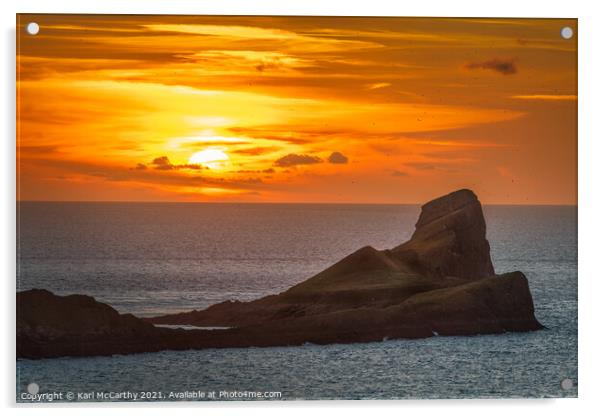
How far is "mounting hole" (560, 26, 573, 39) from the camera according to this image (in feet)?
66.8

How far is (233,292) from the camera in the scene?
21969 millimetres

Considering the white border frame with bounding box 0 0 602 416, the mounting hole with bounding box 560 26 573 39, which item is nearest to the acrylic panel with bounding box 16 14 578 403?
the mounting hole with bounding box 560 26 573 39

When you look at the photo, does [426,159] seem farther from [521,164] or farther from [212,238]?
[212,238]

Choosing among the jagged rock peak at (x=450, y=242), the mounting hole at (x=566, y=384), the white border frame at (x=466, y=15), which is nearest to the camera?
the white border frame at (x=466, y=15)

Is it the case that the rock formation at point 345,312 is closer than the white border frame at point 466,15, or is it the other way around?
the white border frame at point 466,15

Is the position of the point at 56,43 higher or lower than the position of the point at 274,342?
higher

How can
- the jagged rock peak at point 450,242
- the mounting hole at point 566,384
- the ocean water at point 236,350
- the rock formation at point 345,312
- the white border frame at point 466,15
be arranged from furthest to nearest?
1. the jagged rock peak at point 450,242
2. the rock formation at point 345,312
3. the mounting hole at point 566,384
4. the ocean water at point 236,350
5. the white border frame at point 466,15

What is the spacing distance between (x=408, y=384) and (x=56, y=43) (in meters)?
7.78

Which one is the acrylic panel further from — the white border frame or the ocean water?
the white border frame

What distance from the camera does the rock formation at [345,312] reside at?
20750 mm

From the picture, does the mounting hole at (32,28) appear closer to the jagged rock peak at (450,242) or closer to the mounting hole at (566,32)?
the jagged rock peak at (450,242)

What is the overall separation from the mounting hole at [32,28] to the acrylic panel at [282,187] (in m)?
0.05

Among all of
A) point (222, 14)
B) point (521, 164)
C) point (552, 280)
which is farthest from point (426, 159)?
point (222, 14)

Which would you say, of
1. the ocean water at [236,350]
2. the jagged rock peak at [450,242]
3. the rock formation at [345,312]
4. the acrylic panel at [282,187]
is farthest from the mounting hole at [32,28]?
the jagged rock peak at [450,242]
